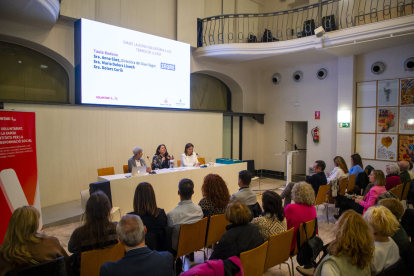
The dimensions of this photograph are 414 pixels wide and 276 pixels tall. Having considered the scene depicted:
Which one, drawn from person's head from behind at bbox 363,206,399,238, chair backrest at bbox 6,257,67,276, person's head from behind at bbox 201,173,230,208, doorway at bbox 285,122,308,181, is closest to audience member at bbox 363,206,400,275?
person's head from behind at bbox 363,206,399,238

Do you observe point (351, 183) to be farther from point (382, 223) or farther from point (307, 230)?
point (382, 223)

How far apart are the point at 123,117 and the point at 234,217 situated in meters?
4.77

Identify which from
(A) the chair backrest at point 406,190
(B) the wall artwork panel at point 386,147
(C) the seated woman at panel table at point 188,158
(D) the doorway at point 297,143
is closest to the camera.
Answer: (A) the chair backrest at point 406,190

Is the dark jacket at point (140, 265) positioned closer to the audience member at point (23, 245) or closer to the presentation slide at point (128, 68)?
the audience member at point (23, 245)

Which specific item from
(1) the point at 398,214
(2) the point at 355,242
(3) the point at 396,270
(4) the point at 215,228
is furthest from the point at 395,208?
(4) the point at 215,228

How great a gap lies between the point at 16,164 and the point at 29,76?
9.87 feet

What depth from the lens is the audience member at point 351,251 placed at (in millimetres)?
1750

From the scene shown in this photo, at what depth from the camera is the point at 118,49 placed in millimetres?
6113

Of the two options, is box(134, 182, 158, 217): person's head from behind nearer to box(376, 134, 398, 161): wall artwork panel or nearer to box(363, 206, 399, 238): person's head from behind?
box(363, 206, 399, 238): person's head from behind

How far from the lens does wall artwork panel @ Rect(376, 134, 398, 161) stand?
7383mm

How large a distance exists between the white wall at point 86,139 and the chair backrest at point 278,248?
14.9ft

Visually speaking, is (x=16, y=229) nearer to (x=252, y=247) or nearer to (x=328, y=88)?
(x=252, y=247)

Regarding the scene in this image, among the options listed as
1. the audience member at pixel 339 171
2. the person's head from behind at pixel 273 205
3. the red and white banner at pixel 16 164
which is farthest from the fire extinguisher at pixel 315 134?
the red and white banner at pixel 16 164

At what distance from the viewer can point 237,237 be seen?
2191 mm
